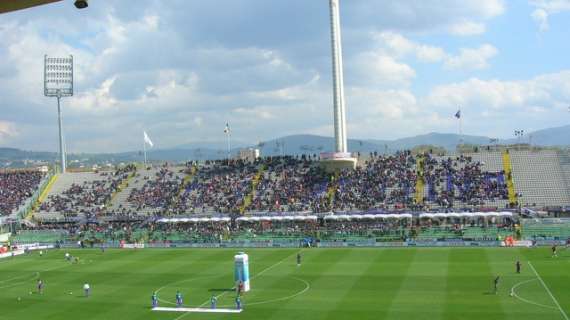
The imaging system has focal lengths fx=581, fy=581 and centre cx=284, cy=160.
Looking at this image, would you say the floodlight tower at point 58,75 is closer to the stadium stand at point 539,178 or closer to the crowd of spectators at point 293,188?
the crowd of spectators at point 293,188

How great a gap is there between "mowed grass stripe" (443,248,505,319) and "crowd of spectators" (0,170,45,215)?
7210 cm

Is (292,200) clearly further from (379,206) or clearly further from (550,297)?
(550,297)

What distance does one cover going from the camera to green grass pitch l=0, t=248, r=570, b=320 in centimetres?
3600

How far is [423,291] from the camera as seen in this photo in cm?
4009

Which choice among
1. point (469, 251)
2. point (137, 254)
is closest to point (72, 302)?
point (137, 254)

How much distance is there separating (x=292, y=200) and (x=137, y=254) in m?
24.2

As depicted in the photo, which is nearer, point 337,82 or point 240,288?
point 240,288

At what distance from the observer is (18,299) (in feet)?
145

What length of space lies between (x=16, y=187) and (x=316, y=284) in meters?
75.0

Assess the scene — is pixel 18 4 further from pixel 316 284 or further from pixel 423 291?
pixel 316 284

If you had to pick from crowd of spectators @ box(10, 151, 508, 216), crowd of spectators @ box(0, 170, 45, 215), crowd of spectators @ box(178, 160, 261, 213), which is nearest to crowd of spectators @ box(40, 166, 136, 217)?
crowd of spectators @ box(10, 151, 508, 216)

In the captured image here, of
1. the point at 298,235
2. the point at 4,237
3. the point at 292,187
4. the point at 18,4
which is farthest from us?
the point at 292,187

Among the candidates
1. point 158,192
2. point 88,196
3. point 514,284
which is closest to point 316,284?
point 514,284

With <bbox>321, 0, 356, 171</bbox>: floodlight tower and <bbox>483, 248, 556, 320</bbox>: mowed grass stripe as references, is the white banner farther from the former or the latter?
<bbox>483, 248, 556, 320</bbox>: mowed grass stripe
